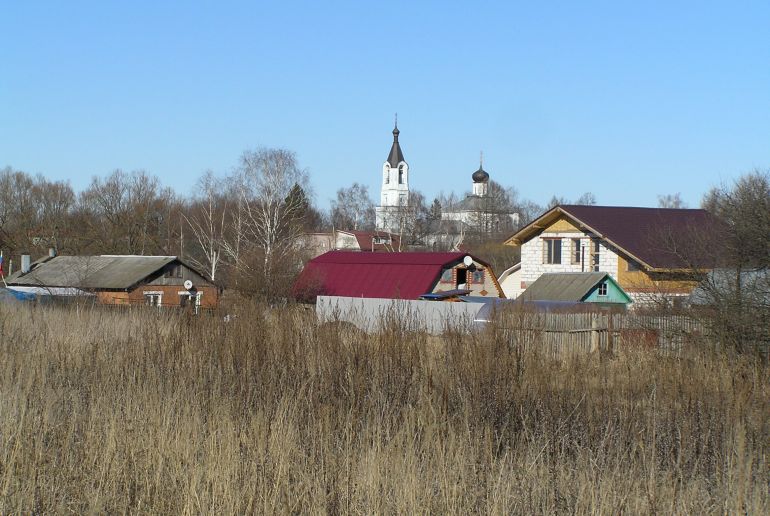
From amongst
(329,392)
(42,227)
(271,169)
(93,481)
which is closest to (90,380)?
(329,392)

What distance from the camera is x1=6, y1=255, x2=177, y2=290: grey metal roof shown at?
42.4 m

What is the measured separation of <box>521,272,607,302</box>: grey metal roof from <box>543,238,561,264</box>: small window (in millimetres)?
5190

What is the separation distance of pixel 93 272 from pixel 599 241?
77.8 ft

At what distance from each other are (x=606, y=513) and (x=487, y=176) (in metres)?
118

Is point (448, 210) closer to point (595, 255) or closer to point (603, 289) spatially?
point (595, 255)

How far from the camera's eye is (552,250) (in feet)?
141

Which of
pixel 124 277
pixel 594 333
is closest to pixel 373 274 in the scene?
pixel 124 277

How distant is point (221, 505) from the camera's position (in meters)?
6.59


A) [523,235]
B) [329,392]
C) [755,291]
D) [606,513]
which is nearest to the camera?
[606,513]

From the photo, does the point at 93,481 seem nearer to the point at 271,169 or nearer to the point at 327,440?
the point at 327,440

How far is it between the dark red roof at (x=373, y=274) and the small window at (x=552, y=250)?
20.4 feet

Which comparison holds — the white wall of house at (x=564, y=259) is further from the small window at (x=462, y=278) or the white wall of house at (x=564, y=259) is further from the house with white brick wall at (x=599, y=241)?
the small window at (x=462, y=278)

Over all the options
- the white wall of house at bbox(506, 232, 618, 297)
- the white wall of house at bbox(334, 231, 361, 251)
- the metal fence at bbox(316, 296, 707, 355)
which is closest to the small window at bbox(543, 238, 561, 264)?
the white wall of house at bbox(506, 232, 618, 297)

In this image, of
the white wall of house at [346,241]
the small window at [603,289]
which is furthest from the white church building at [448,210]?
the small window at [603,289]
